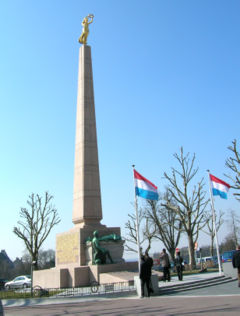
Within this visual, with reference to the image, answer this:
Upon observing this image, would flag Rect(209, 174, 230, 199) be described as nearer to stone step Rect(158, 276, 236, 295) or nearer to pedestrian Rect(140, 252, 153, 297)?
stone step Rect(158, 276, 236, 295)

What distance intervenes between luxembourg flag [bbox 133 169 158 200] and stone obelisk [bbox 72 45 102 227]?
5.59 m

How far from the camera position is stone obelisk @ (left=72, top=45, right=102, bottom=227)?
803 inches

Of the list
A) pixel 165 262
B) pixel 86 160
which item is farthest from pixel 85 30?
pixel 165 262

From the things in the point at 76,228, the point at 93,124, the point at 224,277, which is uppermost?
the point at 93,124

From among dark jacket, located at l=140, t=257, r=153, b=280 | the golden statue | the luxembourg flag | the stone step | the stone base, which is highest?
the golden statue

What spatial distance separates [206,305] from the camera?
377 inches

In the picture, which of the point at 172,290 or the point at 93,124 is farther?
the point at 93,124

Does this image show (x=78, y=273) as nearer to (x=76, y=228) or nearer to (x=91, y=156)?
(x=76, y=228)

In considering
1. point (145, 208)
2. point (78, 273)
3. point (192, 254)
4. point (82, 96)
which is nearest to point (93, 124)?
point (82, 96)

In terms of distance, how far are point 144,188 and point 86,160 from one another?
→ 6.55 metres

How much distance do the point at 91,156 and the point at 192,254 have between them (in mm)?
16587

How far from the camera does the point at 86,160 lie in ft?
69.7

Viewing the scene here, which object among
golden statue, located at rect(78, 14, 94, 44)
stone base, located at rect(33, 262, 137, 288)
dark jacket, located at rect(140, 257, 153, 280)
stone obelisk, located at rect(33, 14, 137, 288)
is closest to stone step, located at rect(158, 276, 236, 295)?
dark jacket, located at rect(140, 257, 153, 280)

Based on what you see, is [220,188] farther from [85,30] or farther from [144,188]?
[85,30]
